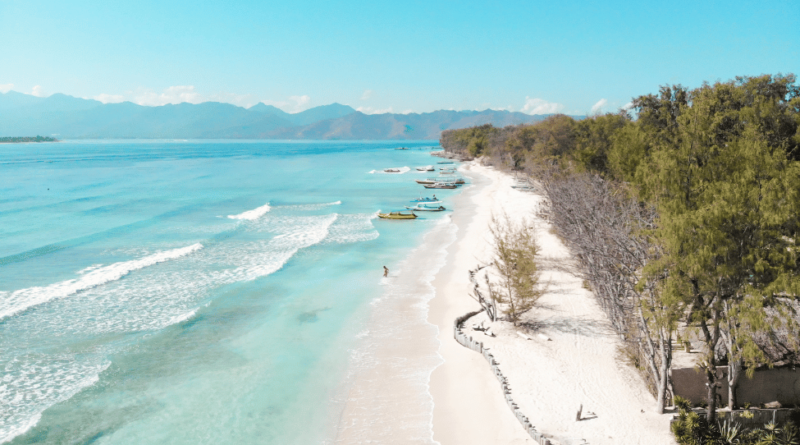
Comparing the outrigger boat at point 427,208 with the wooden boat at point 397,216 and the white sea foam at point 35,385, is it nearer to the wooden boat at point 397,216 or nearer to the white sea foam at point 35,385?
the wooden boat at point 397,216

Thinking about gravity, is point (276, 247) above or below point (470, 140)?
below

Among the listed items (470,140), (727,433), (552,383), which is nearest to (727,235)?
(727,433)

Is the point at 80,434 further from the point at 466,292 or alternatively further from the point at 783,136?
the point at 783,136

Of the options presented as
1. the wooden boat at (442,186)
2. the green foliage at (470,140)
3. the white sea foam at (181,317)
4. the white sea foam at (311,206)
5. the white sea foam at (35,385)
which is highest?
the green foliage at (470,140)

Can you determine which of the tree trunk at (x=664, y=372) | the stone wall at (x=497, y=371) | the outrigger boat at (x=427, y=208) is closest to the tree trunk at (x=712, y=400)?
the tree trunk at (x=664, y=372)

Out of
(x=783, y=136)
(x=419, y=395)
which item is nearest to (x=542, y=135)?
(x=783, y=136)

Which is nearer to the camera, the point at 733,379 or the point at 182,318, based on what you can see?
the point at 733,379

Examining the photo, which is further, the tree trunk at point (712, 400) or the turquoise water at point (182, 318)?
the turquoise water at point (182, 318)

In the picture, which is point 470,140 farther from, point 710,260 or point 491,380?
point 710,260
